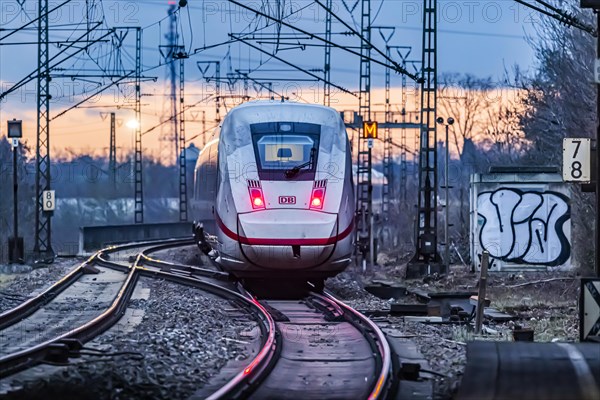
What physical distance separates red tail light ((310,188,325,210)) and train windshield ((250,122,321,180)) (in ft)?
0.98

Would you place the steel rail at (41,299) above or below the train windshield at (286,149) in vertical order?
below

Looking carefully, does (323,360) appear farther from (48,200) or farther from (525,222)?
(48,200)

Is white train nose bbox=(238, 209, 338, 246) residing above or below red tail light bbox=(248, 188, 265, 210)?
below

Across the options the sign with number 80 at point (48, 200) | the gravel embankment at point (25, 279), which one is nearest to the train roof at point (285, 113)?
the gravel embankment at point (25, 279)

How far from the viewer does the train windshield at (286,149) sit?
20.5 m

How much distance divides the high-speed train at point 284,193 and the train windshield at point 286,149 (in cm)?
2

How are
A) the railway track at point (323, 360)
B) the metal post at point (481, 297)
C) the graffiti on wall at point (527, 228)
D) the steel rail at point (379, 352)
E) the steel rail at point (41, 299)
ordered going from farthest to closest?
the graffiti on wall at point (527, 228), the steel rail at point (41, 299), the metal post at point (481, 297), the railway track at point (323, 360), the steel rail at point (379, 352)

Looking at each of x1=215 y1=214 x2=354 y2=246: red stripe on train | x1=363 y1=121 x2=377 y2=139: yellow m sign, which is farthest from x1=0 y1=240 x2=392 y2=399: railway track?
x1=363 y1=121 x2=377 y2=139: yellow m sign

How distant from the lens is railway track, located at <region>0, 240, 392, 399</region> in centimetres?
1091

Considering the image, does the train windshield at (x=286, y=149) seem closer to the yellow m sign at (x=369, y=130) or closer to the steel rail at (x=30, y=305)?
the steel rail at (x=30, y=305)

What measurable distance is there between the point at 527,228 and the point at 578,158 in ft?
46.5

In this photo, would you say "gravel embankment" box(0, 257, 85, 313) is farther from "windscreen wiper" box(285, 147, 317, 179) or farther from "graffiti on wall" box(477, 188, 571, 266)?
"graffiti on wall" box(477, 188, 571, 266)

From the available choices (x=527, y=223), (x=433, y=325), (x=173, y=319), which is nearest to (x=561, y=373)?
(x=433, y=325)

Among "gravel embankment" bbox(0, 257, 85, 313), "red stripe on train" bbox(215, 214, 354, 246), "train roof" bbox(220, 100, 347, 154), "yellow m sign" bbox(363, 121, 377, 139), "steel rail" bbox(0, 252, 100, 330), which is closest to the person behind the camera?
"steel rail" bbox(0, 252, 100, 330)
